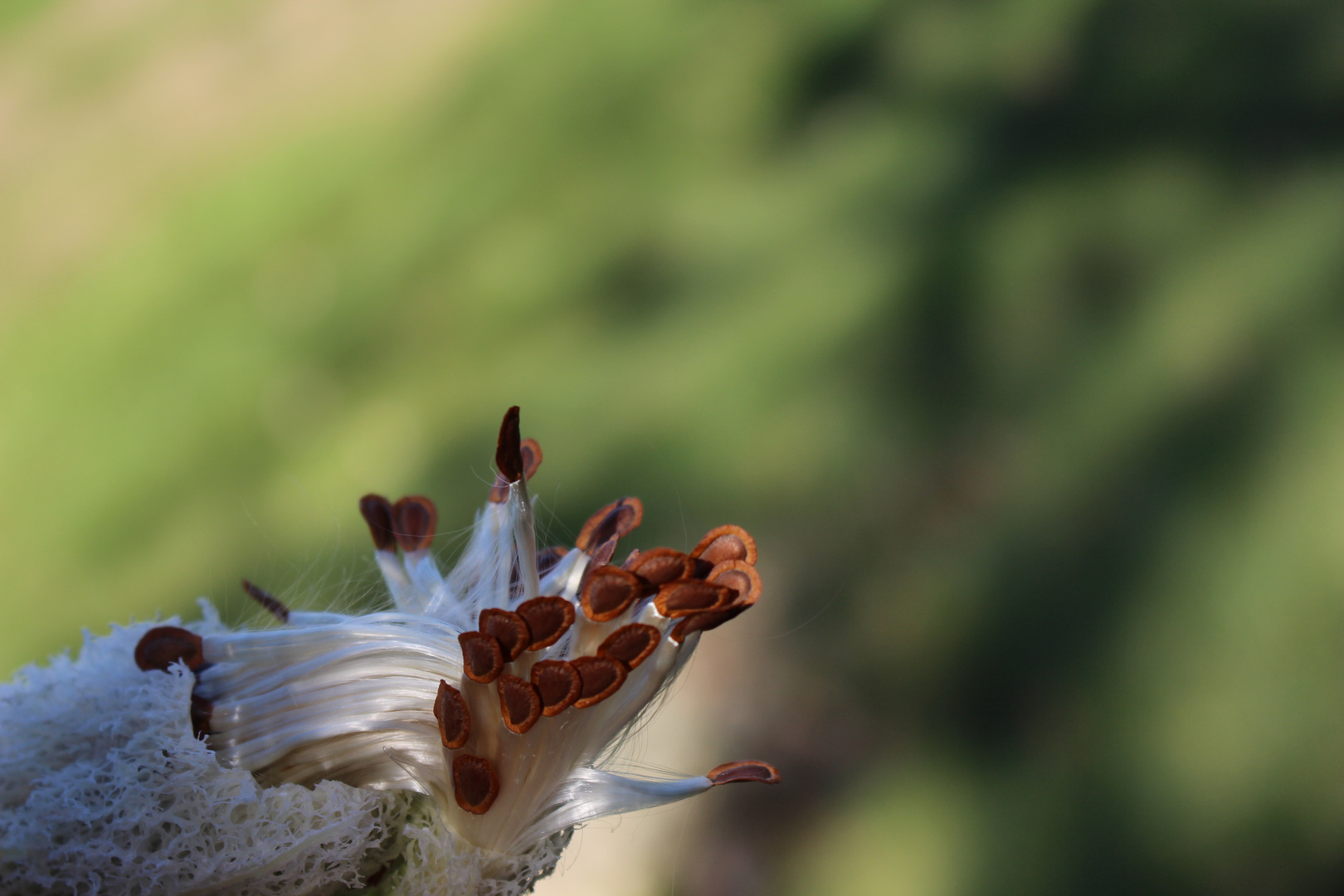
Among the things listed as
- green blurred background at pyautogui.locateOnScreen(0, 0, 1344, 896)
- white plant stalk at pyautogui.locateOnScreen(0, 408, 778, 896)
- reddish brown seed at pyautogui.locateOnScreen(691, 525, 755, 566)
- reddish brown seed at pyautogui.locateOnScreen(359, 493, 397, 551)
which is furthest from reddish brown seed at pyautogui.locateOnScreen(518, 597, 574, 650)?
green blurred background at pyautogui.locateOnScreen(0, 0, 1344, 896)

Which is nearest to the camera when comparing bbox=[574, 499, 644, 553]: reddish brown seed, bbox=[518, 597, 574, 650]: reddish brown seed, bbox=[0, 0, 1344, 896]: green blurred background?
bbox=[518, 597, 574, 650]: reddish brown seed

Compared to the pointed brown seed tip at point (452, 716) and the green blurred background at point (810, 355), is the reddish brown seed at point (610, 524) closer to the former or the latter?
the pointed brown seed tip at point (452, 716)

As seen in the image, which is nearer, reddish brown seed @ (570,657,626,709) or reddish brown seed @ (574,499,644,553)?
reddish brown seed @ (570,657,626,709)

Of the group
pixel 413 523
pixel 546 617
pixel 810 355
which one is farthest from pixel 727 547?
pixel 810 355

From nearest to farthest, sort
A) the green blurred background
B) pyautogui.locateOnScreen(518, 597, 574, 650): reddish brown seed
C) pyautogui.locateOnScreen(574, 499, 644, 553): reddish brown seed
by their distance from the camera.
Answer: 1. pyautogui.locateOnScreen(518, 597, 574, 650): reddish brown seed
2. pyautogui.locateOnScreen(574, 499, 644, 553): reddish brown seed
3. the green blurred background

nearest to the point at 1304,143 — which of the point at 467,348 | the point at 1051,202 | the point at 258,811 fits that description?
the point at 1051,202

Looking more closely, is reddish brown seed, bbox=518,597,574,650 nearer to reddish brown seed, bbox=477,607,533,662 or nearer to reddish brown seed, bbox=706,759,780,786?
reddish brown seed, bbox=477,607,533,662

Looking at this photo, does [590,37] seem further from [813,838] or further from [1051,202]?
[813,838]
